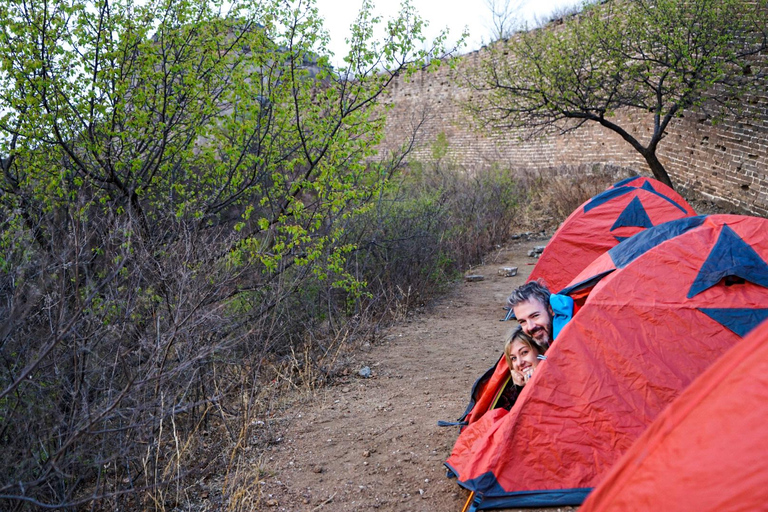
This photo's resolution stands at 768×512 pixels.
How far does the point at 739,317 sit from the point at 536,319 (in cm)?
107

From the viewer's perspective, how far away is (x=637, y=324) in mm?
3375

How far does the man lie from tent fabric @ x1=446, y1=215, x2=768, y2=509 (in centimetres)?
34

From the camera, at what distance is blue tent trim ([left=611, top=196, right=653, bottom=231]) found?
6691mm

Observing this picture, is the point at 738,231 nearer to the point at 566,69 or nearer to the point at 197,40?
the point at 197,40

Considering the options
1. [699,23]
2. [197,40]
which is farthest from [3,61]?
[699,23]

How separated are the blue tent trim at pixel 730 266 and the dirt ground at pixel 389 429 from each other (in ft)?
4.75

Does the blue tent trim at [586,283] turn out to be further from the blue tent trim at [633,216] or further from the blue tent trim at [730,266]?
the blue tent trim at [633,216]

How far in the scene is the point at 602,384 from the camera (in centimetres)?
324

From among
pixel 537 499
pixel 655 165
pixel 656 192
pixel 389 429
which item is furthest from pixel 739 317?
pixel 655 165

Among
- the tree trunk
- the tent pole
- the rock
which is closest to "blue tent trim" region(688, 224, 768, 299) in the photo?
the tent pole

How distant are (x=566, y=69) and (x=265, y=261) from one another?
26.7 ft

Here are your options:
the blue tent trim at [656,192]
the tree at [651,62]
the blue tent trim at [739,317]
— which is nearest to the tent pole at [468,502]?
the blue tent trim at [739,317]

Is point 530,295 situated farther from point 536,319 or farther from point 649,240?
point 649,240

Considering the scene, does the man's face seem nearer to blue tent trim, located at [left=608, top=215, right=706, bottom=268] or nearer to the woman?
the woman
